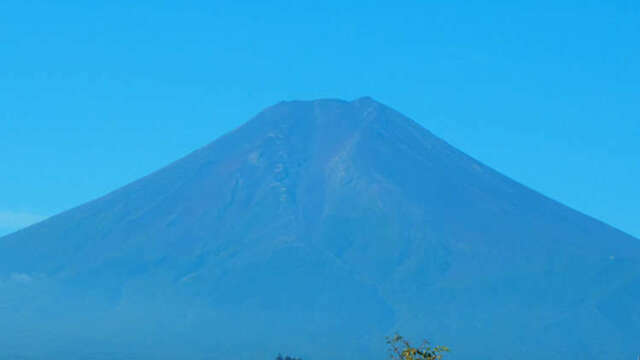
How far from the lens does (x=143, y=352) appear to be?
173500mm

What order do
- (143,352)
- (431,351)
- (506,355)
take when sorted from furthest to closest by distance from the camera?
(506,355)
(143,352)
(431,351)

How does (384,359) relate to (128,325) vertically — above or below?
below

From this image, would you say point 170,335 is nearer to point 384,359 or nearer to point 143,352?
point 143,352

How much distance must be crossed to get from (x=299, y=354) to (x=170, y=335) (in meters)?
25.7

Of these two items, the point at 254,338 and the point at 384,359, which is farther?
the point at 254,338

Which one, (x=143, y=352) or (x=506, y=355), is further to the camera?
(x=506, y=355)

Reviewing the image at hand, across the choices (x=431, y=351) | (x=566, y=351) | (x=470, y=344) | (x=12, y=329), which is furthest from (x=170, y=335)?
(x=431, y=351)

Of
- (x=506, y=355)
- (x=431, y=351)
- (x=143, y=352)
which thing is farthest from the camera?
(x=506, y=355)

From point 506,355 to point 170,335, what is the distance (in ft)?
156

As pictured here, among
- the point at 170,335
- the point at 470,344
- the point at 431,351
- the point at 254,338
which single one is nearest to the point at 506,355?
the point at 470,344

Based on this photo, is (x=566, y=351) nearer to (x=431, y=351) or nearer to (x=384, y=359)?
(x=384, y=359)

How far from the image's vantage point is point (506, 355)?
18725cm

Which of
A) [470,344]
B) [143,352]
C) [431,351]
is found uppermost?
[470,344]

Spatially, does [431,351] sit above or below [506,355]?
below
